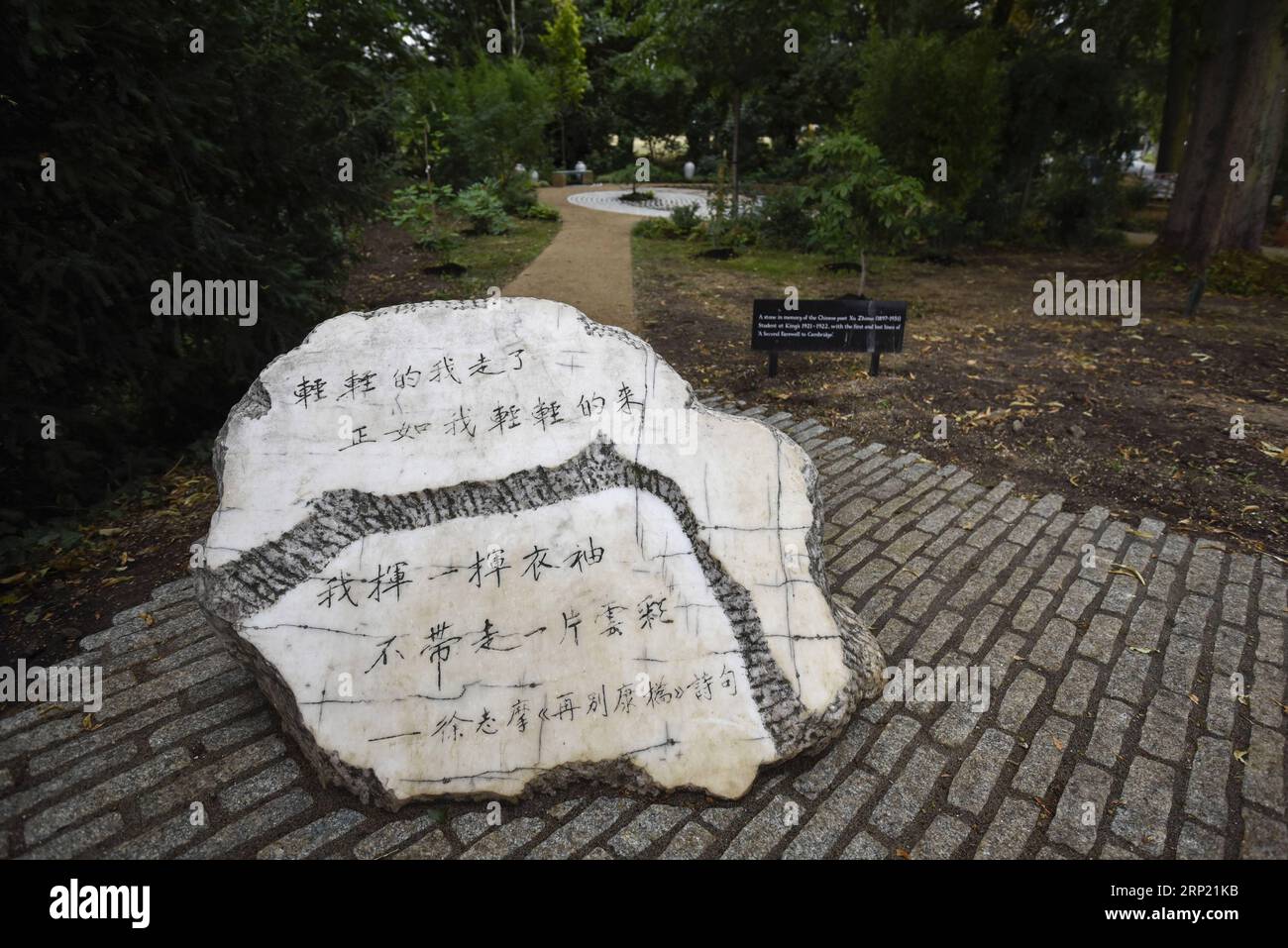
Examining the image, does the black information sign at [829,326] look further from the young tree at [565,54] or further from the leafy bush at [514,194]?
the young tree at [565,54]

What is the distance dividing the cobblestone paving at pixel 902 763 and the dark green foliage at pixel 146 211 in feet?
5.31

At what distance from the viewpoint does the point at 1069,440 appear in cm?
584

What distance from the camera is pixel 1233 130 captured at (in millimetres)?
10227

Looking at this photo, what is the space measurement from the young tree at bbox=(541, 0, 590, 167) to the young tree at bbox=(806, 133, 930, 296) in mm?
17345

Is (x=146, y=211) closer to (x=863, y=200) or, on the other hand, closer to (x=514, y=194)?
(x=863, y=200)

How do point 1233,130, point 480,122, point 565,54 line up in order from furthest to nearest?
point 565,54, point 480,122, point 1233,130

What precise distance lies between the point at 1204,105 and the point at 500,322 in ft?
39.9

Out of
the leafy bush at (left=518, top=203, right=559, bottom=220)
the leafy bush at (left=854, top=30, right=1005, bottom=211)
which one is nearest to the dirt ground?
the leafy bush at (left=854, top=30, right=1005, bottom=211)

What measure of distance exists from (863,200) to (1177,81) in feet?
48.1

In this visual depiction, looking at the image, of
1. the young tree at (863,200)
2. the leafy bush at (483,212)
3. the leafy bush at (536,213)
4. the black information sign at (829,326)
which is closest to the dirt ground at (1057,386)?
the black information sign at (829,326)

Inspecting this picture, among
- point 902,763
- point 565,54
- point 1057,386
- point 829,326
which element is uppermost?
point 565,54

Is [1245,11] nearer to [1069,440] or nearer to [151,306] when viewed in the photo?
[1069,440]

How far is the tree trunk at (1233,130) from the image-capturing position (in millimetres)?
9805

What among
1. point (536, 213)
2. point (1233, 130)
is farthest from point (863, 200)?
point (536, 213)
